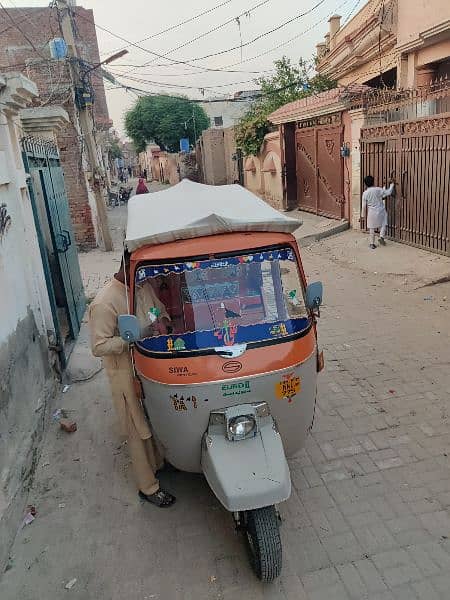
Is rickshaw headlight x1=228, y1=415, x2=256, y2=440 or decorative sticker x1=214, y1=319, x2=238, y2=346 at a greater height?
decorative sticker x1=214, y1=319, x2=238, y2=346

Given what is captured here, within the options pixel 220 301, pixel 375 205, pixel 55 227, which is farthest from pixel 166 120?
pixel 220 301

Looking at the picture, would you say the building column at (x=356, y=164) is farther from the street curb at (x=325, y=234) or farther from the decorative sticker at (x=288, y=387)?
the decorative sticker at (x=288, y=387)

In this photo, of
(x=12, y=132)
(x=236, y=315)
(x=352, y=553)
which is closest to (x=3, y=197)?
(x=12, y=132)

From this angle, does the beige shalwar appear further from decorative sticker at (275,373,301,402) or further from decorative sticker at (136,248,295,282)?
decorative sticker at (275,373,301,402)

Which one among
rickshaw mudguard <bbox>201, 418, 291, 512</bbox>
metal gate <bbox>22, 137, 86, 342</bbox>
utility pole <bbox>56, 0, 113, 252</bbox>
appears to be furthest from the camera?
utility pole <bbox>56, 0, 113, 252</bbox>

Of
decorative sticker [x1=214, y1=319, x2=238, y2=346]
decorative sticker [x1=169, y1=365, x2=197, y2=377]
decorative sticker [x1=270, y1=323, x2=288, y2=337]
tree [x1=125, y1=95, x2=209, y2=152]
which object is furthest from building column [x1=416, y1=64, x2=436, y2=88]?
tree [x1=125, y1=95, x2=209, y2=152]

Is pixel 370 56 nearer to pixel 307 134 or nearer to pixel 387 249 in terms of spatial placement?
pixel 307 134

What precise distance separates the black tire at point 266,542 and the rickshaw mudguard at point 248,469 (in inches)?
7.8

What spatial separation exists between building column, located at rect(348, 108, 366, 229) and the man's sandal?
9445mm

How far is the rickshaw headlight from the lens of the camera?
111 inches

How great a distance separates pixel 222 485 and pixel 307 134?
522 inches

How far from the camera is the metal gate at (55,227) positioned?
6079mm

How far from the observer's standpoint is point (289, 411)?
120 inches

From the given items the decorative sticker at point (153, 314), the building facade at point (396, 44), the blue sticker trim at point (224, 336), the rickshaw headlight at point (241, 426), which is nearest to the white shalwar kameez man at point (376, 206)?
the building facade at point (396, 44)
